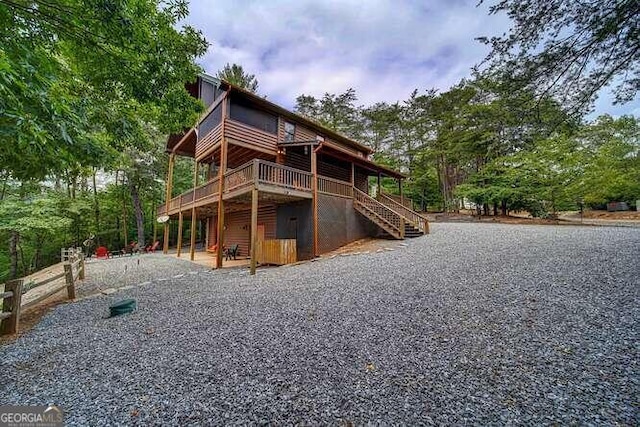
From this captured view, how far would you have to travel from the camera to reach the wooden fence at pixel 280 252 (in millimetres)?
9914

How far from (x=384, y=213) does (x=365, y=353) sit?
33.5ft

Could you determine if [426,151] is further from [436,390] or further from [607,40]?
[436,390]

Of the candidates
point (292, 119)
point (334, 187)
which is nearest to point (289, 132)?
point (292, 119)

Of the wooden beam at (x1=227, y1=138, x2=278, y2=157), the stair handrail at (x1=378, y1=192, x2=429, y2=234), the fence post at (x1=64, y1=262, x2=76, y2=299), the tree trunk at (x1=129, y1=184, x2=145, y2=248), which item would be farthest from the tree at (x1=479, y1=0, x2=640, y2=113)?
the tree trunk at (x1=129, y1=184, x2=145, y2=248)

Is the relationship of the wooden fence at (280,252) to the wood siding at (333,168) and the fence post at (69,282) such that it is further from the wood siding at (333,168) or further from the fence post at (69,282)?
the wood siding at (333,168)

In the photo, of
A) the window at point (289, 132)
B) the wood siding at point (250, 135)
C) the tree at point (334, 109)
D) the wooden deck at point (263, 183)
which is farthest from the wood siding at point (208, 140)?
the tree at point (334, 109)

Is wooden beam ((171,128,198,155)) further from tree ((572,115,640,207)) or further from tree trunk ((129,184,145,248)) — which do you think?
tree ((572,115,640,207))

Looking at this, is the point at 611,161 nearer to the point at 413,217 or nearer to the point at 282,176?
the point at 413,217

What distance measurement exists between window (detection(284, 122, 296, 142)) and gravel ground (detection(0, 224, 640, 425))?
9680mm

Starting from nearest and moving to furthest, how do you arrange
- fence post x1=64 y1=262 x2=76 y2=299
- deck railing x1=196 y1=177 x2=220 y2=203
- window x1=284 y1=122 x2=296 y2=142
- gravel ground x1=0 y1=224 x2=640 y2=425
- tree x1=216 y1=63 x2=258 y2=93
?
gravel ground x1=0 y1=224 x2=640 y2=425
fence post x1=64 y1=262 x2=76 y2=299
deck railing x1=196 y1=177 x2=220 y2=203
window x1=284 y1=122 x2=296 y2=142
tree x1=216 y1=63 x2=258 y2=93

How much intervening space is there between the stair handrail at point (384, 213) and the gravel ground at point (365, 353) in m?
5.97

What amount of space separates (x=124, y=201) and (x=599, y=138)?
Result: 40140 millimetres

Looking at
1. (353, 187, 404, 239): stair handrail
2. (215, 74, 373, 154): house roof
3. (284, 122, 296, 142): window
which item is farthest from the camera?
(284, 122, 296, 142): window

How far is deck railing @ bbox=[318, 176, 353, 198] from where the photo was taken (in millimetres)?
11336
